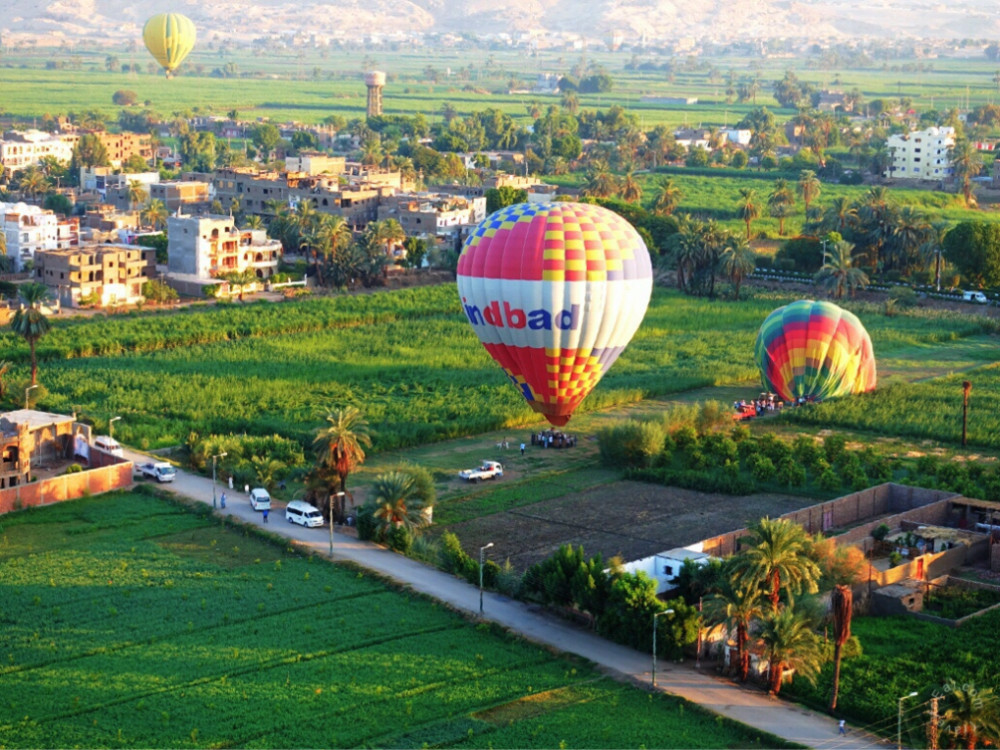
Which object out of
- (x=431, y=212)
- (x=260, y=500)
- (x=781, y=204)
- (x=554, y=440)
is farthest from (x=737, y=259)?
(x=260, y=500)

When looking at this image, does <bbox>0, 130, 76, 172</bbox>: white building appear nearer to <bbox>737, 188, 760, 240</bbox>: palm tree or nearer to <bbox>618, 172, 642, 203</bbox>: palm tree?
<bbox>618, 172, 642, 203</bbox>: palm tree

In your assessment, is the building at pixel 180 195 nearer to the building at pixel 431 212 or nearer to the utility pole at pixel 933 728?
the building at pixel 431 212

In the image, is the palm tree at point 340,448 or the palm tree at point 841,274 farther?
the palm tree at point 841,274

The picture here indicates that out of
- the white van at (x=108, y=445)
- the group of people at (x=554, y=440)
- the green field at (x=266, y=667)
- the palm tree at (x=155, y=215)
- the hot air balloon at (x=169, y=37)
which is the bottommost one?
the green field at (x=266, y=667)

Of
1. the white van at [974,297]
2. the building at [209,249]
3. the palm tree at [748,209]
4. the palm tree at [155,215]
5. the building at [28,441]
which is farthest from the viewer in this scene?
the palm tree at [748,209]

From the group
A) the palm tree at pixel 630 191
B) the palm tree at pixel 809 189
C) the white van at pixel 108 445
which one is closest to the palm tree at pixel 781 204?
the palm tree at pixel 809 189

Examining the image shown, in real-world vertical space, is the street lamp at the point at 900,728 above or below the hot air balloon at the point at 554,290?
below

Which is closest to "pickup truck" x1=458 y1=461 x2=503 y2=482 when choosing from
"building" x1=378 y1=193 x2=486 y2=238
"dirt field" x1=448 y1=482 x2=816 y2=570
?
"dirt field" x1=448 y1=482 x2=816 y2=570

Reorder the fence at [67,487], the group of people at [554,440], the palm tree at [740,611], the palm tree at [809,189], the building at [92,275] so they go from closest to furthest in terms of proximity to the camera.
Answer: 1. the palm tree at [740,611]
2. the fence at [67,487]
3. the group of people at [554,440]
4. the building at [92,275]
5. the palm tree at [809,189]
